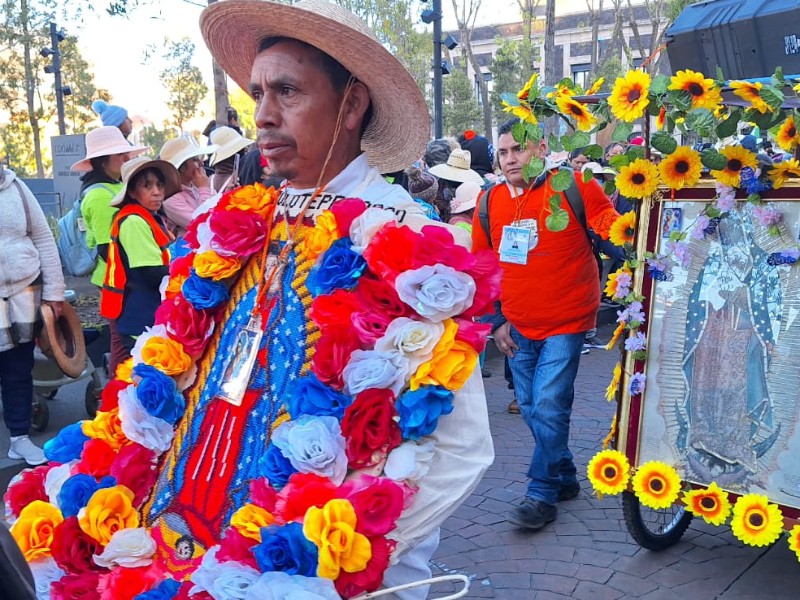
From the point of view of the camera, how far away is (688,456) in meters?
3.40

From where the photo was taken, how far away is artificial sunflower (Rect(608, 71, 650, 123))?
2.94 m

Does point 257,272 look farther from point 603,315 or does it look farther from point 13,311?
point 603,315

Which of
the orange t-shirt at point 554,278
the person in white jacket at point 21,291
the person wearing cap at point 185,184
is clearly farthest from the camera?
the person wearing cap at point 185,184

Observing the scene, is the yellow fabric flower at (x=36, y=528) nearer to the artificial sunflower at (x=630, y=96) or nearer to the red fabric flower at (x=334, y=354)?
the red fabric flower at (x=334, y=354)

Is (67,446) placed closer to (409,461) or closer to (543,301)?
(409,461)

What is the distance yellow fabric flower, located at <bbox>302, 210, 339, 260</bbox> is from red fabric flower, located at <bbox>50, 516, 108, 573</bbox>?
2.71 feet

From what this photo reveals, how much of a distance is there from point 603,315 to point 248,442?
8.41 metres

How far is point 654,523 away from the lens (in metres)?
3.93

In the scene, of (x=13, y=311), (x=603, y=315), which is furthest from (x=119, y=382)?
(x=603, y=315)

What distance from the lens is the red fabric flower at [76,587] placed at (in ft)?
5.69

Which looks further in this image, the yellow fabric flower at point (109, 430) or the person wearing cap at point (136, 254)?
the person wearing cap at point (136, 254)

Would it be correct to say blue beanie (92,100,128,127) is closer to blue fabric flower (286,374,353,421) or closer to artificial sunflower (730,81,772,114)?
artificial sunflower (730,81,772,114)

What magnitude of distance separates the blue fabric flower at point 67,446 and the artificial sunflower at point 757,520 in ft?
8.13

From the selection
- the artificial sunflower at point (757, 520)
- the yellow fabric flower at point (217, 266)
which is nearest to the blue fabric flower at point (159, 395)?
the yellow fabric flower at point (217, 266)
